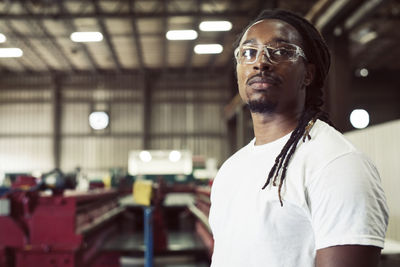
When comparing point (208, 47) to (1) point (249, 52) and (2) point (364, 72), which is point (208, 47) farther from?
(1) point (249, 52)

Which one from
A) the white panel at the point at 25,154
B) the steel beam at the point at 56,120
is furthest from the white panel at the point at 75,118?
the white panel at the point at 25,154

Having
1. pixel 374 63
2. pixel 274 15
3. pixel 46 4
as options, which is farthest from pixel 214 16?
pixel 274 15

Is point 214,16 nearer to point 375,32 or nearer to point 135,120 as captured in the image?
point 375,32

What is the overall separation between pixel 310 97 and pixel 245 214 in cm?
44

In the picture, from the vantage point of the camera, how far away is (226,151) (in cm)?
1788

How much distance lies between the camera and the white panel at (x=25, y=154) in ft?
59.3

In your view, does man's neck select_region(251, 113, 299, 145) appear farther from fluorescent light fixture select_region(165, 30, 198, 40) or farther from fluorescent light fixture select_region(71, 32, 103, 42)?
fluorescent light fixture select_region(71, 32, 103, 42)

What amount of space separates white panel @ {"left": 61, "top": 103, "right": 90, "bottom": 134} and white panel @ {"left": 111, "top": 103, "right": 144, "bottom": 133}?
3.76ft

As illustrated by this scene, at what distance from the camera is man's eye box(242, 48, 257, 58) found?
1.24 metres

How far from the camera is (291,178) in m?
1.04

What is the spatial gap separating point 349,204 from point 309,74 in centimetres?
52

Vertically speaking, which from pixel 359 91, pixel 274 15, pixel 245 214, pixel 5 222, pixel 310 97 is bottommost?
pixel 5 222

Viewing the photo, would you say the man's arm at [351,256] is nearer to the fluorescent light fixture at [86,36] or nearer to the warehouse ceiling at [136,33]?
the warehouse ceiling at [136,33]

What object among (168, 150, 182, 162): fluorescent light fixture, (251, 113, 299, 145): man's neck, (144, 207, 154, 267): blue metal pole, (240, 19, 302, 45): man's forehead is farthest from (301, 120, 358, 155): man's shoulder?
(168, 150, 182, 162): fluorescent light fixture
